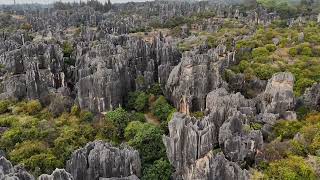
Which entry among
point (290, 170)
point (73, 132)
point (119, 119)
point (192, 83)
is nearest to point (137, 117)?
point (119, 119)

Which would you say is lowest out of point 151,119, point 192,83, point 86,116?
point 151,119

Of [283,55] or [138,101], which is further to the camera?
[283,55]

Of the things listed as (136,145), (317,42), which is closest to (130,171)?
(136,145)

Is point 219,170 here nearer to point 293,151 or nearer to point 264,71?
point 293,151

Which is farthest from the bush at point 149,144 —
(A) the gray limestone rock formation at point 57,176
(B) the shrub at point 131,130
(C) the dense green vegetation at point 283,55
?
(C) the dense green vegetation at point 283,55

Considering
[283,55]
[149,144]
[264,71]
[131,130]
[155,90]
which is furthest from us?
[283,55]

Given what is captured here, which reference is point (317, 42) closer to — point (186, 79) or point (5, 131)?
point (186, 79)
